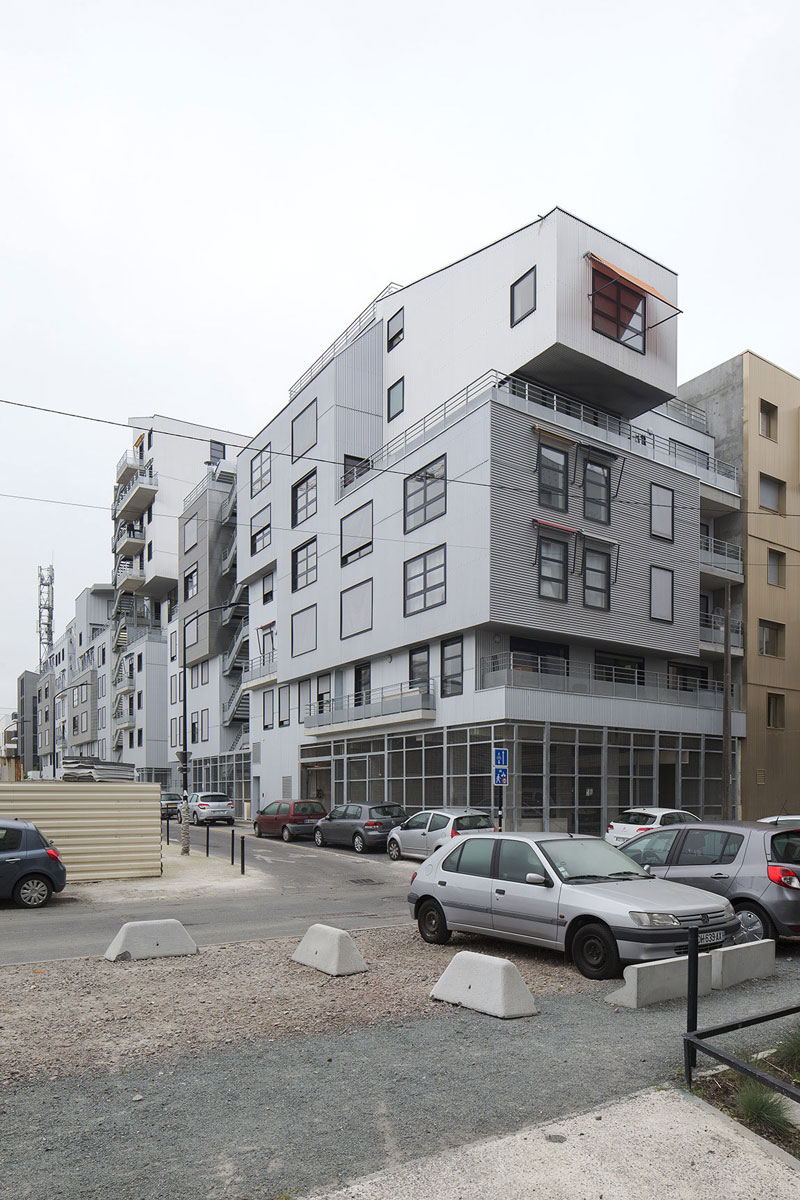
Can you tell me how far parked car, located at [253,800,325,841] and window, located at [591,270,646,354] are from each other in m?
19.0

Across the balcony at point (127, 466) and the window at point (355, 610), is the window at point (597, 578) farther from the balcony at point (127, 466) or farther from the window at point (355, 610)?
the balcony at point (127, 466)

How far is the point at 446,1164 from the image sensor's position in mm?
4734

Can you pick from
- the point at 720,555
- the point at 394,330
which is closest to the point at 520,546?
the point at 720,555

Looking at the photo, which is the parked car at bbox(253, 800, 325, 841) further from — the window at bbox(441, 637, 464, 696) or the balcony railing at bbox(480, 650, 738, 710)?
the balcony railing at bbox(480, 650, 738, 710)

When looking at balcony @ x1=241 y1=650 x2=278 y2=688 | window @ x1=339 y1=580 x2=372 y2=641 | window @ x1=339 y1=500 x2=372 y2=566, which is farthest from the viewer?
balcony @ x1=241 y1=650 x2=278 y2=688

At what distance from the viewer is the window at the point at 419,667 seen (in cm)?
3288

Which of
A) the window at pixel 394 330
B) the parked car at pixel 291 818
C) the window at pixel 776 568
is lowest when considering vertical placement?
the parked car at pixel 291 818

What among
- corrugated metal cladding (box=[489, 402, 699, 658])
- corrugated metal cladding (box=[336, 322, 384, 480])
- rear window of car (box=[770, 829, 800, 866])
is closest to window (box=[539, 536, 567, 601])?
corrugated metal cladding (box=[489, 402, 699, 658])

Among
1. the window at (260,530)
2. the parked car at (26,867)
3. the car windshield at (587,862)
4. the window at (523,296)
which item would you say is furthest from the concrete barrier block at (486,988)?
the window at (260,530)

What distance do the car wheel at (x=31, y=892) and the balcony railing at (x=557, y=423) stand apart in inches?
796

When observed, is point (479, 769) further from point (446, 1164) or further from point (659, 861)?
point (446, 1164)

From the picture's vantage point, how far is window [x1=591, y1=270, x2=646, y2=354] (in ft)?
105

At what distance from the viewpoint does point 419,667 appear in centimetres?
3359

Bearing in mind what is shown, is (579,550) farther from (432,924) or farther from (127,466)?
(127,466)
